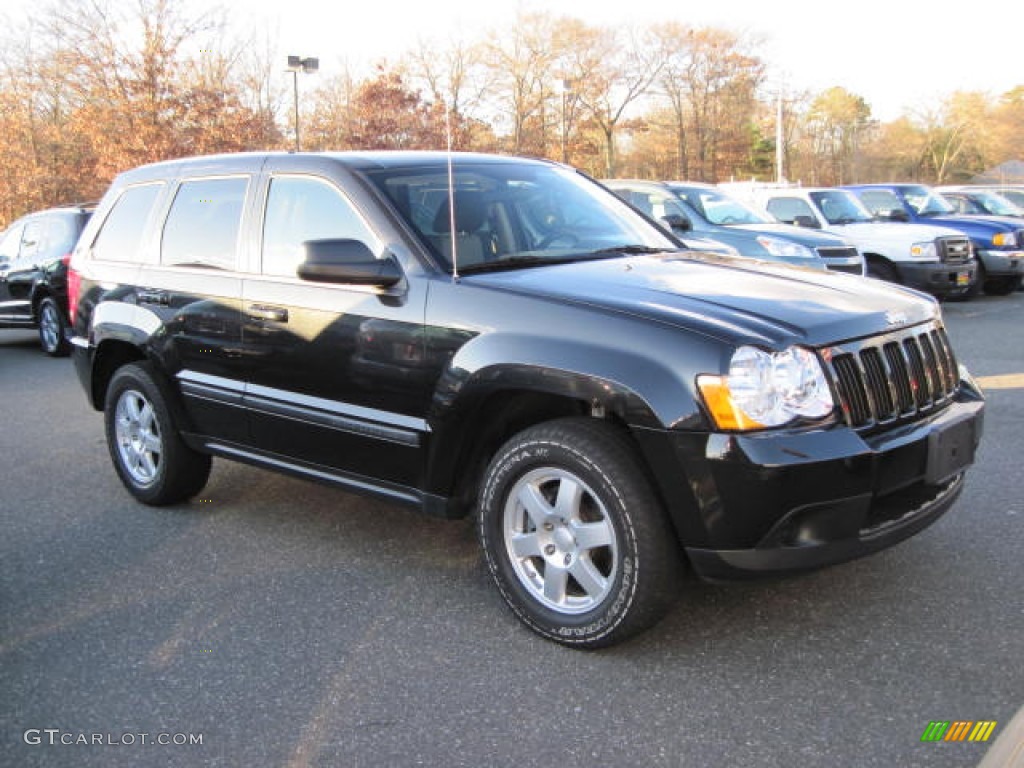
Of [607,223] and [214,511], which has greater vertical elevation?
[607,223]

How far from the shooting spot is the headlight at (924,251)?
12938 mm

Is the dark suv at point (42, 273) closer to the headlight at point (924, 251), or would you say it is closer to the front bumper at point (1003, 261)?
the headlight at point (924, 251)

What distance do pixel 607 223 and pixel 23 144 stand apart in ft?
104

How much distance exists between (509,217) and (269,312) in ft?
3.66

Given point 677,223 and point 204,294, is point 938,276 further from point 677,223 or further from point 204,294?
point 204,294

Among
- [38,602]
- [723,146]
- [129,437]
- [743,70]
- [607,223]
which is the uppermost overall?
[743,70]

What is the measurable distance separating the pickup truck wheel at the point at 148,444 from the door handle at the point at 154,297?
345 mm

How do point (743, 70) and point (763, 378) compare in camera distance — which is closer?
point (763, 378)

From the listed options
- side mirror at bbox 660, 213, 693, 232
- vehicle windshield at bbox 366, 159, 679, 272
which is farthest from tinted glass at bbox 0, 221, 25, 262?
vehicle windshield at bbox 366, 159, 679, 272

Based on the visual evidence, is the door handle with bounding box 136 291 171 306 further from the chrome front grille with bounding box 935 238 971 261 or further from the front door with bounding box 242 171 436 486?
the chrome front grille with bounding box 935 238 971 261

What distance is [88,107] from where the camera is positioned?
86.6ft

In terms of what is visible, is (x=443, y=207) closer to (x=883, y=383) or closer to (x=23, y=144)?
(x=883, y=383)

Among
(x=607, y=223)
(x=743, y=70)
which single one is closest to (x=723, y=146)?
(x=743, y=70)

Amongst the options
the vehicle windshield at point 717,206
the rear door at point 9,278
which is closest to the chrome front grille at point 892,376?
the vehicle windshield at point 717,206
